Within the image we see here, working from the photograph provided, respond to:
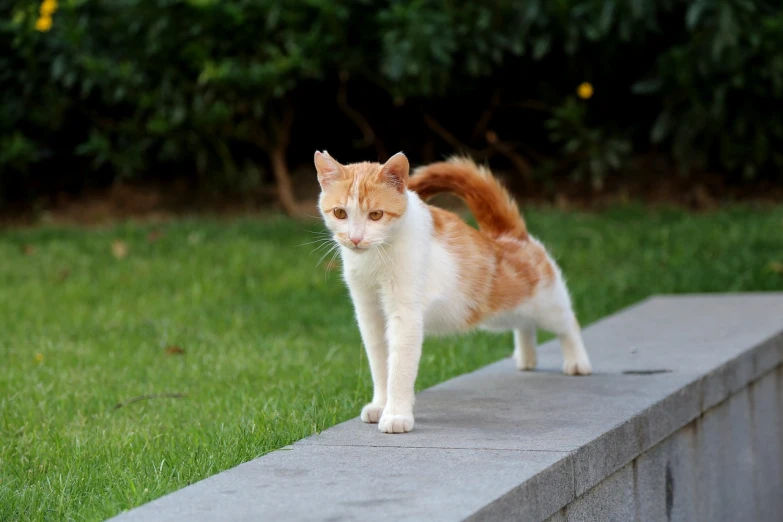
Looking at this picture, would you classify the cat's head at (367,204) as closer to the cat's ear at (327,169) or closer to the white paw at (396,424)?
the cat's ear at (327,169)

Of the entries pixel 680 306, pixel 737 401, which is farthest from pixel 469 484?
pixel 680 306

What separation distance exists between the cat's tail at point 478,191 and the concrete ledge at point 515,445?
0.58m

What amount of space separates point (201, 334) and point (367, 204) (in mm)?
2640

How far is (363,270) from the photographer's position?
10.4 ft

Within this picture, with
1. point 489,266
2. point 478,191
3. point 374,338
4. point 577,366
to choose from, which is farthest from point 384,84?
point 374,338

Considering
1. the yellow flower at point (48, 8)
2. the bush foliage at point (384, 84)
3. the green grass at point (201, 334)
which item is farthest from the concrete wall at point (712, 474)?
the yellow flower at point (48, 8)

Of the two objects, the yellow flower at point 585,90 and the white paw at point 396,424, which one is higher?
the yellow flower at point 585,90

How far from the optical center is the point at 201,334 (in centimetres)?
543

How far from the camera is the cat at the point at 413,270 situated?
10.0ft

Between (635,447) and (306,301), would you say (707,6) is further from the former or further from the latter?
(635,447)

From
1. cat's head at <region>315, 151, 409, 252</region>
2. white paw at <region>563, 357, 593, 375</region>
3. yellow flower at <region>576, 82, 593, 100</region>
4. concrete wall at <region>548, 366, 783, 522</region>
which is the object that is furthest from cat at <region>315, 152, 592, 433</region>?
yellow flower at <region>576, 82, 593, 100</region>

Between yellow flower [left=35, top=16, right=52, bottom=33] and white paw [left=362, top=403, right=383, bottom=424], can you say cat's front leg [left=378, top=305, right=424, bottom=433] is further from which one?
yellow flower [left=35, top=16, right=52, bottom=33]

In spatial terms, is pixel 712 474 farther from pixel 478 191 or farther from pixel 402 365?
pixel 402 365

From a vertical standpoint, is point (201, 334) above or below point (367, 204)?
below
